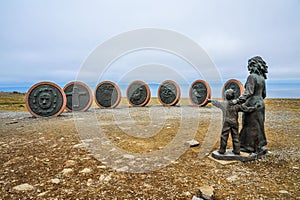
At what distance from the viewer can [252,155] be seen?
4035 mm

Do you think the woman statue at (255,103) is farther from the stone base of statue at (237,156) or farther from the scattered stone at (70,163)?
the scattered stone at (70,163)

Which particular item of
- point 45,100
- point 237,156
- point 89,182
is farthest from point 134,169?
point 45,100

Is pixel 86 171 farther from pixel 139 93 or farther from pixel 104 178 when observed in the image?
pixel 139 93

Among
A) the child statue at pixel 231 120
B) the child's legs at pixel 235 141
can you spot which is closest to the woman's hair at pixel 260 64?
the child statue at pixel 231 120

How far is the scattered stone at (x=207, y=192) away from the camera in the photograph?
2.61m

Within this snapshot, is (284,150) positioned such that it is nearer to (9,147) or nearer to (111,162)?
(111,162)

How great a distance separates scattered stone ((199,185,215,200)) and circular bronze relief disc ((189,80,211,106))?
10.1 meters

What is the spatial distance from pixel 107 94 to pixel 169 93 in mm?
4042

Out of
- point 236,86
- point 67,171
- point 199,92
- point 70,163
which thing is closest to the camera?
point 67,171

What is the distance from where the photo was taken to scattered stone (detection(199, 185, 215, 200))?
2.61 meters

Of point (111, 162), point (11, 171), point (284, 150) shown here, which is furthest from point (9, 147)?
point (284, 150)

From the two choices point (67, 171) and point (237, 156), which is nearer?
point (67, 171)

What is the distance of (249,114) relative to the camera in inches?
170

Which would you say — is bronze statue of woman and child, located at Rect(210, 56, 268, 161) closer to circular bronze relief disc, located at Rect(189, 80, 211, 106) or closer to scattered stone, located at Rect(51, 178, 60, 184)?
scattered stone, located at Rect(51, 178, 60, 184)
